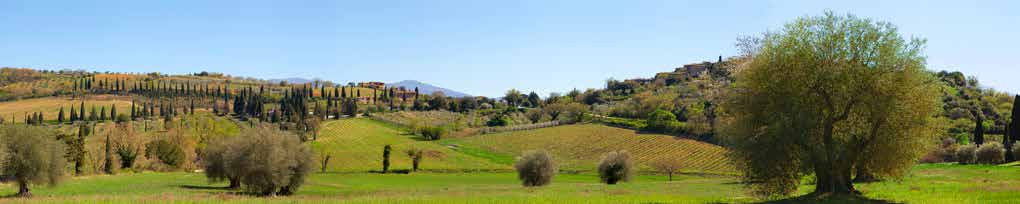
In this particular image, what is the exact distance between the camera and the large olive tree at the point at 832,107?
24875 millimetres

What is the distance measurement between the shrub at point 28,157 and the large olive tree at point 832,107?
45.5 m

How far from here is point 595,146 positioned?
13975 centimetres

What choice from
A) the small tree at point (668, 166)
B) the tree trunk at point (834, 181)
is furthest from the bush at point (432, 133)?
the tree trunk at point (834, 181)

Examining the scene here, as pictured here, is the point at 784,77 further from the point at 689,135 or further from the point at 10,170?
the point at 689,135

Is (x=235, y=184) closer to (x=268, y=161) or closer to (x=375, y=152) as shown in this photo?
(x=268, y=161)

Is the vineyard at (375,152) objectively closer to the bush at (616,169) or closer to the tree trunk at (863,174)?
the bush at (616,169)

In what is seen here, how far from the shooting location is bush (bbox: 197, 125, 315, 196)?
47688 mm

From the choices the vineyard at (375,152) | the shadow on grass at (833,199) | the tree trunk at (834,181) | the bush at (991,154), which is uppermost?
the tree trunk at (834,181)

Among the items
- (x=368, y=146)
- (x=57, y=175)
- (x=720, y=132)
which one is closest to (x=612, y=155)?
(x=720, y=132)

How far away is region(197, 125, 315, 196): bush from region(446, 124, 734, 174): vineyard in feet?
235

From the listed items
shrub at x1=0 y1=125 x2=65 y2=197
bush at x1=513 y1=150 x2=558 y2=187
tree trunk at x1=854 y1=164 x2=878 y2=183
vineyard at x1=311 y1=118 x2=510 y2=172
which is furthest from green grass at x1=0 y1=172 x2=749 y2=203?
vineyard at x1=311 y1=118 x2=510 y2=172

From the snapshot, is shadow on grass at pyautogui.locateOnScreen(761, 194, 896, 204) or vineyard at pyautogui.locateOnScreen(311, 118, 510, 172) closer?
shadow on grass at pyautogui.locateOnScreen(761, 194, 896, 204)

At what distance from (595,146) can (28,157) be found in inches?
4322

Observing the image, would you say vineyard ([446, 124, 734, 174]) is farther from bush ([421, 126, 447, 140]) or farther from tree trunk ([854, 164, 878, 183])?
tree trunk ([854, 164, 878, 183])
